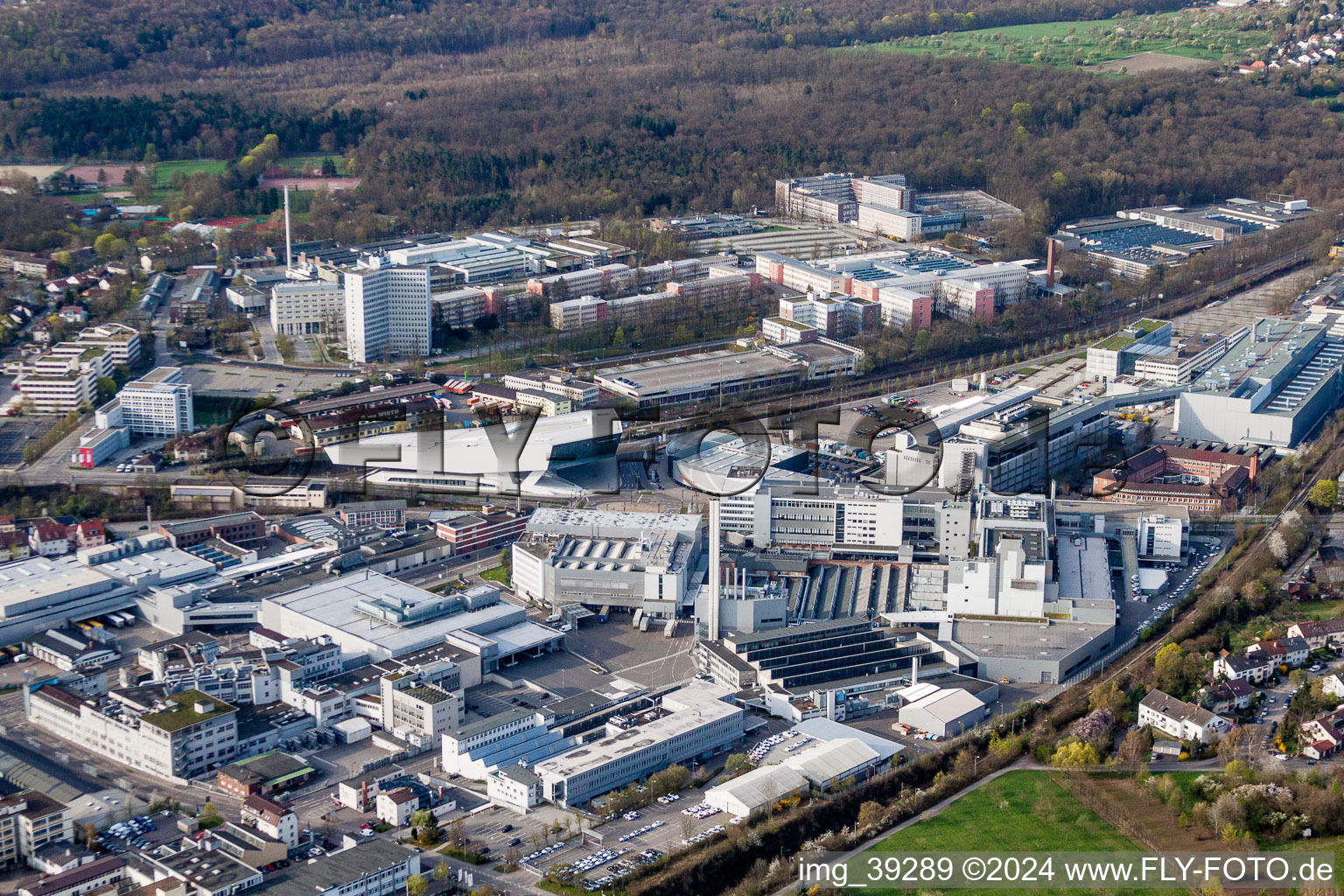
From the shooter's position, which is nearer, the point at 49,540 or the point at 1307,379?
the point at 49,540

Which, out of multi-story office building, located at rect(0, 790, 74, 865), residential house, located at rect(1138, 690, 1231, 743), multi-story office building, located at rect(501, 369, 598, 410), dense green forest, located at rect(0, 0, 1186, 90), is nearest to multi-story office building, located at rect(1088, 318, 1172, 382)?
multi-story office building, located at rect(501, 369, 598, 410)

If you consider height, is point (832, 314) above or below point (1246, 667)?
above

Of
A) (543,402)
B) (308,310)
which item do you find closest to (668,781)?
(543,402)

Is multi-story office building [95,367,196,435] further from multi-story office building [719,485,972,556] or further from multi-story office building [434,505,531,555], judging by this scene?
multi-story office building [719,485,972,556]

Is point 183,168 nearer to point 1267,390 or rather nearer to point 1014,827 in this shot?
point 1267,390

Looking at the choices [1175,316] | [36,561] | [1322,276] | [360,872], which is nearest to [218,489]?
[36,561]

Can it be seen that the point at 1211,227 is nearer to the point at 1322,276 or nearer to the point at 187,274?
the point at 1322,276

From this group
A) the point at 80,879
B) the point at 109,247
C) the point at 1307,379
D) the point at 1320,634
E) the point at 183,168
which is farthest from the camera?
the point at 183,168
